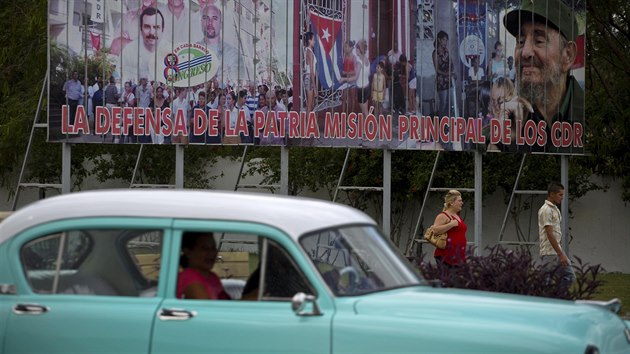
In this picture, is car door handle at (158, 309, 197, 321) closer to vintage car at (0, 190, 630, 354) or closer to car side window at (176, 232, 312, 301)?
vintage car at (0, 190, 630, 354)

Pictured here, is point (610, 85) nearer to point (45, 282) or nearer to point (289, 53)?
point (289, 53)

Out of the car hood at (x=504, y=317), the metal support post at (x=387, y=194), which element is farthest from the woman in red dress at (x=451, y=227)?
the car hood at (x=504, y=317)

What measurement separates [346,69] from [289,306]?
1276 cm

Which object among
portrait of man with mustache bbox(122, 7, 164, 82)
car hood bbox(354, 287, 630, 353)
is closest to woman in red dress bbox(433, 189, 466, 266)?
portrait of man with mustache bbox(122, 7, 164, 82)

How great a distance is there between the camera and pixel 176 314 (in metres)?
6.47

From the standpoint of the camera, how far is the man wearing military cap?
20.3 metres

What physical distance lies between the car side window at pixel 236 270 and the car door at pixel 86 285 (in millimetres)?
158

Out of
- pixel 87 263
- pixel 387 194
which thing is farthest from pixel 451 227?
pixel 87 263

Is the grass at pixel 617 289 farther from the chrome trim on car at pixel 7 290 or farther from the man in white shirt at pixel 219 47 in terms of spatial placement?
the chrome trim on car at pixel 7 290

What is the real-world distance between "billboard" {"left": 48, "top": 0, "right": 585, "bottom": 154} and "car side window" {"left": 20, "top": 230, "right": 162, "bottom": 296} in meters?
10.9

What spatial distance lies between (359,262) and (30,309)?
6.26 feet

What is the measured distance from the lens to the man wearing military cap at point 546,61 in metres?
20.3

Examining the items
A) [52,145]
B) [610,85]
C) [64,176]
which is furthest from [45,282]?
[52,145]

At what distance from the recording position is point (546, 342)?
19.6ft
